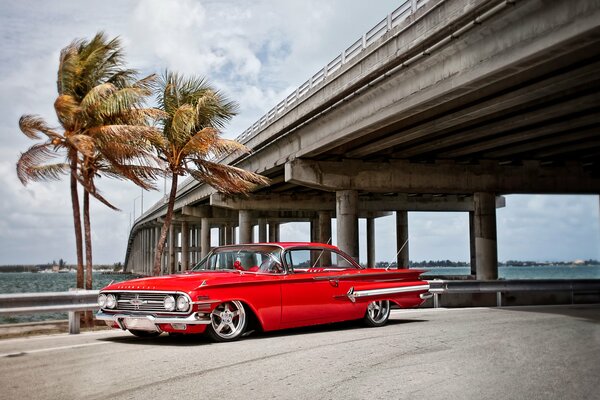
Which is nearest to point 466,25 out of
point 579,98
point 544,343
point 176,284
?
point 579,98

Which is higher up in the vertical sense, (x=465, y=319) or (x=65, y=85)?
(x=65, y=85)

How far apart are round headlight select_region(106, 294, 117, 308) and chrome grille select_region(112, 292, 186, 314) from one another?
0.05 meters

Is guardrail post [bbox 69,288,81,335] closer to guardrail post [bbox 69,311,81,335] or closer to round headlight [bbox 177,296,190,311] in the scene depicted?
guardrail post [bbox 69,311,81,335]

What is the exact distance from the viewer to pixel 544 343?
8445mm

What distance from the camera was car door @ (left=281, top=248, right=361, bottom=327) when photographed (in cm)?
909

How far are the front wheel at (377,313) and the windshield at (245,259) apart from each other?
1.93m

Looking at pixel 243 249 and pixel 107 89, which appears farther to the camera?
pixel 107 89

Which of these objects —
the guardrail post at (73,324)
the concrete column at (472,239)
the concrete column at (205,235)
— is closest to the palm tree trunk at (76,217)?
the guardrail post at (73,324)

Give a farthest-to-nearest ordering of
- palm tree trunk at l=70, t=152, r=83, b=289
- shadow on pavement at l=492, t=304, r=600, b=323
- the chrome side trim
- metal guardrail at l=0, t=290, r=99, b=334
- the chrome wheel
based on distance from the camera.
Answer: palm tree trunk at l=70, t=152, r=83, b=289 → shadow on pavement at l=492, t=304, r=600, b=323 → the chrome side trim → metal guardrail at l=0, t=290, r=99, b=334 → the chrome wheel

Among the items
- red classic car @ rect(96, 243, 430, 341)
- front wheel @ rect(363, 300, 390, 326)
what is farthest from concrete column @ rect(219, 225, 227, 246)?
red classic car @ rect(96, 243, 430, 341)

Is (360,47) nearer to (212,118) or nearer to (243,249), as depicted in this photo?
(212,118)

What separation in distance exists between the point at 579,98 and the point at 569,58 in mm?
4849

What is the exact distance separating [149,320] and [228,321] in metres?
1.06

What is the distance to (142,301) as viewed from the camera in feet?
27.5
